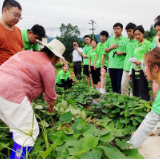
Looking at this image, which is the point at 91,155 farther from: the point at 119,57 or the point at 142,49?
the point at 119,57

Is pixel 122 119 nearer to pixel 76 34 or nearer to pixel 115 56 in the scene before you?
pixel 115 56

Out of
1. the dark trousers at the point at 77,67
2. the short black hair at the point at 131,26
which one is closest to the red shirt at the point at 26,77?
the short black hair at the point at 131,26

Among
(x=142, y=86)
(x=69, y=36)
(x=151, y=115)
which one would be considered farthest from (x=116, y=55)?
(x=69, y=36)

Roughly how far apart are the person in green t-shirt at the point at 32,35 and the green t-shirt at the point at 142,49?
1.80 metres

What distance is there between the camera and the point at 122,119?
2332mm

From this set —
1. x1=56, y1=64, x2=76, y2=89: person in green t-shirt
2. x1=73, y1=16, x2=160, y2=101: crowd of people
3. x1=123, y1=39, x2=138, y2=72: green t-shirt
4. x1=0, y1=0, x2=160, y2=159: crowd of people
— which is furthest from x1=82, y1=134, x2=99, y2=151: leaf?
x1=56, y1=64, x2=76, y2=89: person in green t-shirt

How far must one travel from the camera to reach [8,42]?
7.66ft

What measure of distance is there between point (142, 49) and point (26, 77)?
2.36 meters

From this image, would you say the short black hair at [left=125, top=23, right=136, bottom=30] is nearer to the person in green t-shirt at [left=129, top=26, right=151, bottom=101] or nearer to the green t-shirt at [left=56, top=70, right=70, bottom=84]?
the person in green t-shirt at [left=129, top=26, right=151, bottom=101]

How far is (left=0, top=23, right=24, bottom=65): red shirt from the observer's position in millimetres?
2279

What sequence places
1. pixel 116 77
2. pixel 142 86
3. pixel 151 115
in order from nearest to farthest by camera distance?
pixel 151 115, pixel 142 86, pixel 116 77

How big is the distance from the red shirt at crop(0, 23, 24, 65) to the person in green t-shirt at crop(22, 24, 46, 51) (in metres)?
0.15

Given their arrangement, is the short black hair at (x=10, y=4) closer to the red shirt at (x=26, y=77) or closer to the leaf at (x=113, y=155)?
the red shirt at (x=26, y=77)

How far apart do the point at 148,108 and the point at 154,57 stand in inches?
38.7
